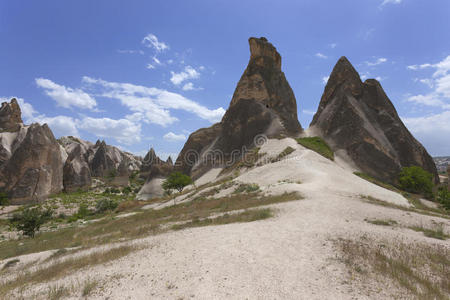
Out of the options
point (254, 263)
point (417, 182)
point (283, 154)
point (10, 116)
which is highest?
point (10, 116)

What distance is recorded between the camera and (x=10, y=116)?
4725 cm

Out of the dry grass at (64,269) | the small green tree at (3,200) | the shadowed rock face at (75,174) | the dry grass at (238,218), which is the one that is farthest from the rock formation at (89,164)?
the dry grass at (64,269)

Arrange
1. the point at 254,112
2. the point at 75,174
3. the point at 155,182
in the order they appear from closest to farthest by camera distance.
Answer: the point at 254,112 → the point at 155,182 → the point at 75,174

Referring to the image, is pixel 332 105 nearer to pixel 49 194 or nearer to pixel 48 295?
pixel 48 295

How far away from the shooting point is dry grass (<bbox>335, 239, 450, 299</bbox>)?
162 inches

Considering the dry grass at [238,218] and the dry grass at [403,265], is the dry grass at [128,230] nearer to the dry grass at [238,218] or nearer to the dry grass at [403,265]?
the dry grass at [238,218]

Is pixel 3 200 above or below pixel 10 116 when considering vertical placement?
below

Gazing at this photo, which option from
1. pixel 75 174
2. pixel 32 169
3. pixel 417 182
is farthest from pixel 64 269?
pixel 75 174

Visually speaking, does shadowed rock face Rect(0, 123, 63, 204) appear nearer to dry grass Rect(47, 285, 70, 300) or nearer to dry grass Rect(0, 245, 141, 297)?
dry grass Rect(0, 245, 141, 297)

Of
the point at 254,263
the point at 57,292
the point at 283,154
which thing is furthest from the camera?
the point at 283,154

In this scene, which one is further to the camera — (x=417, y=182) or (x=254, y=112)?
(x=254, y=112)

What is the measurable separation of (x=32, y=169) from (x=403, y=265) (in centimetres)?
4839

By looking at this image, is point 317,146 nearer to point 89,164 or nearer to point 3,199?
point 3,199

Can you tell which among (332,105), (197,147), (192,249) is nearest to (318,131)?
(332,105)
